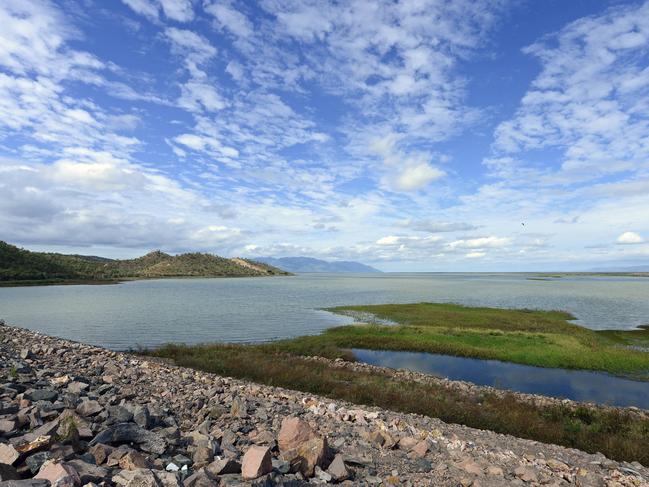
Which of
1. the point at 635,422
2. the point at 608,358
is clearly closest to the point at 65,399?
the point at 635,422

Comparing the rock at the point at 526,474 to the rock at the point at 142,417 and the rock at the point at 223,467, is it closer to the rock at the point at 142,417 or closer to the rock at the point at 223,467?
the rock at the point at 223,467

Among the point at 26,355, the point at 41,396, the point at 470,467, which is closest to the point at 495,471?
the point at 470,467

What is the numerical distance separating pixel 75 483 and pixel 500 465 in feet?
35.6

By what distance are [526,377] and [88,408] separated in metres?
35.2

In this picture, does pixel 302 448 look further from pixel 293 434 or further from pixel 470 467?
pixel 470 467

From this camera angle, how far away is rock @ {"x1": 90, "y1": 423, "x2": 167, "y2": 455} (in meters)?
8.83

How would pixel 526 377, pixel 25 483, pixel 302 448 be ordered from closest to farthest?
pixel 25 483 → pixel 302 448 → pixel 526 377

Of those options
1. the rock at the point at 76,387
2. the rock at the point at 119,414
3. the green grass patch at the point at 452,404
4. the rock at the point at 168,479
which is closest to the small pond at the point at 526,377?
the green grass patch at the point at 452,404

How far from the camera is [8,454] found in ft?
23.0

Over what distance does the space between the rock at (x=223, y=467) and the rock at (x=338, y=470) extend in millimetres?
2375

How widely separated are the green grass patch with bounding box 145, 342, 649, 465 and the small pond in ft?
19.8

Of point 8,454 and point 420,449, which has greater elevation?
point 8,454

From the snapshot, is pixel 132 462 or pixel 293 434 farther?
pixel 293 434

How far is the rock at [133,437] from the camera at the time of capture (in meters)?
8.83
